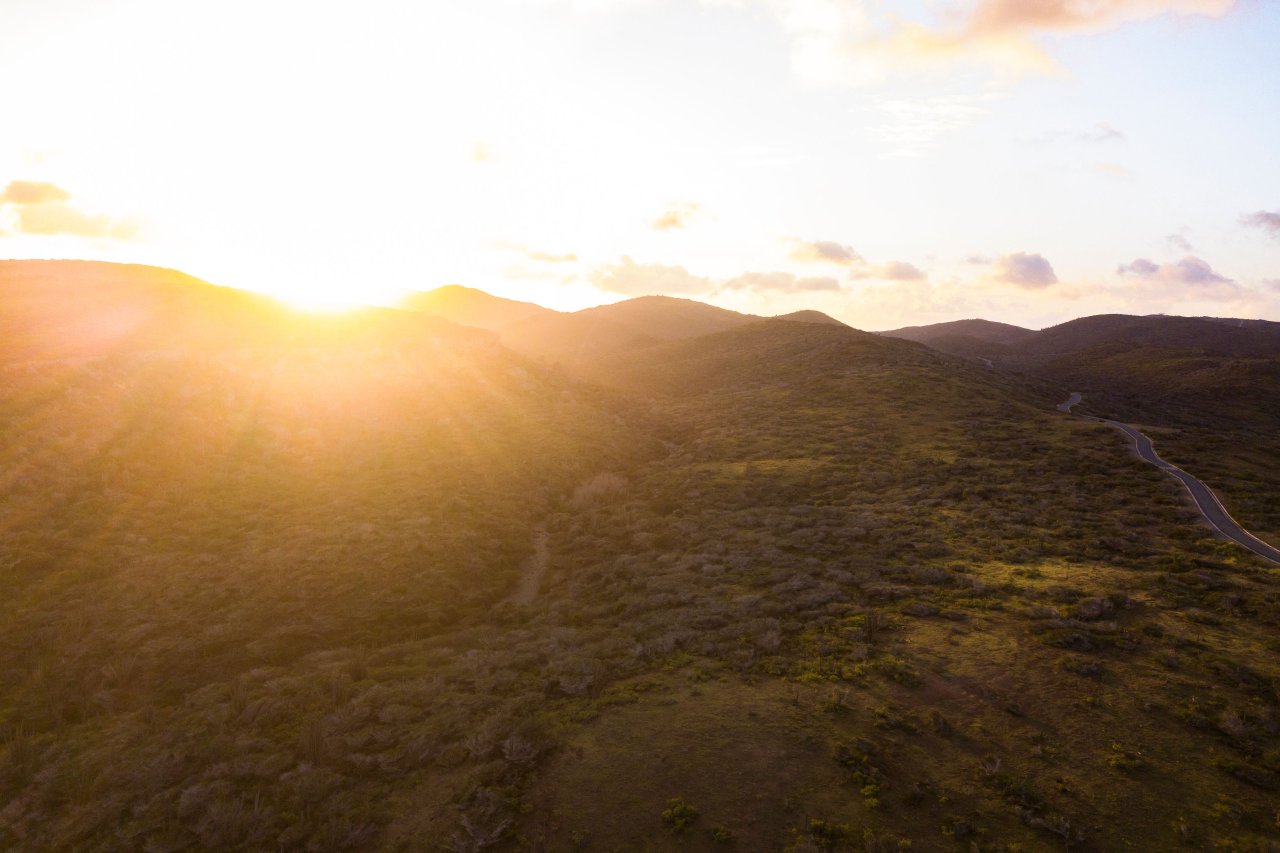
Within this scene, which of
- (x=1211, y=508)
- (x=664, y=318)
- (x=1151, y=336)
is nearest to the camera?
(x=1211, y=508)

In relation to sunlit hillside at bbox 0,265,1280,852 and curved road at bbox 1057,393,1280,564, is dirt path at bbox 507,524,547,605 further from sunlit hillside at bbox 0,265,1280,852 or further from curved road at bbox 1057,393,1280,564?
curved road at bbox 1057,393,1280,564

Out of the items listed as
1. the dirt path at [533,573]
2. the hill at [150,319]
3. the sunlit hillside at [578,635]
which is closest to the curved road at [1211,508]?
the sunlit hillside at [578,635]

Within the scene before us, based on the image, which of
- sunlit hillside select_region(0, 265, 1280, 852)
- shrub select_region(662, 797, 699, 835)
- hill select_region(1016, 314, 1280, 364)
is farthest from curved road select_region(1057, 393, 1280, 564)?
hill select_region(1016, 314, 1280, 364)

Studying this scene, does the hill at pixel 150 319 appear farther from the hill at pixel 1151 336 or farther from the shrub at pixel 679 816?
the hill at pixel 1151 336

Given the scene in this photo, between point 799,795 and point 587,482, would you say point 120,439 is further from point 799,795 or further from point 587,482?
point 799,795

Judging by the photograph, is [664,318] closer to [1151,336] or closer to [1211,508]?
[1151,336]

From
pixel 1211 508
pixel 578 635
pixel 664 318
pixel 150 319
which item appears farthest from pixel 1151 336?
pixel 150 319
